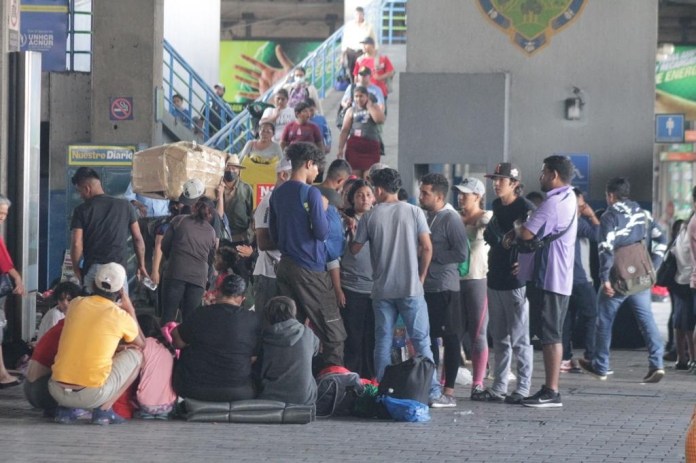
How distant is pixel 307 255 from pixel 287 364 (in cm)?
119

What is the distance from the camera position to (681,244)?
14.1 m

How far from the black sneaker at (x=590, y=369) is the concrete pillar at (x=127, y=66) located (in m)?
6.55

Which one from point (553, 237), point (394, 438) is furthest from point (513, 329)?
point (394, 438)

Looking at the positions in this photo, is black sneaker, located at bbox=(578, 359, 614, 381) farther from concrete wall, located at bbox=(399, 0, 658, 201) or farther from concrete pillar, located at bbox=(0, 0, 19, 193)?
concrete pillar, located at bbox=(0, 0, 19, 193)

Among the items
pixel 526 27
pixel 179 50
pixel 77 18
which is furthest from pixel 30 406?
pixel 179 50

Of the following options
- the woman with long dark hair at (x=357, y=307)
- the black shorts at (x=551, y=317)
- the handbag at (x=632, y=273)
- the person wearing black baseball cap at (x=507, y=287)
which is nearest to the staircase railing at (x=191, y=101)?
the handbag at (x=632, y=273)

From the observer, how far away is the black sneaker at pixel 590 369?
1296 centimetres

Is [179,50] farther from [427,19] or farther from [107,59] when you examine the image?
[427,19]

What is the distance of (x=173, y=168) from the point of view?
14.5 meters

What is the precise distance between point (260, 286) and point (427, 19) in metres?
5.56

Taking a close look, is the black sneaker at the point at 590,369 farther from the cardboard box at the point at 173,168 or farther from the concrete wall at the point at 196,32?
the concrete wall at the point at 196,32

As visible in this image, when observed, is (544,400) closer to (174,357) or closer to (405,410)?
(405,410)

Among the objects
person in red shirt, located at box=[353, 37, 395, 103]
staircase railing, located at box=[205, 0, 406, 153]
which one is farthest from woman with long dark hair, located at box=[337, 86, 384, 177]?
staircase railing, located at box=[205, 0, 406, 153]

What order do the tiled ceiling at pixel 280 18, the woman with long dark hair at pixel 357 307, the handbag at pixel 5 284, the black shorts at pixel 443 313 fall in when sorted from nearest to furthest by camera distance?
the black shorts at pixel 443 313 < the woman with long dark hair at pixel 357 307 < the handbag at pixel 5 284 < the tiled ceiling at pixel 280 18
